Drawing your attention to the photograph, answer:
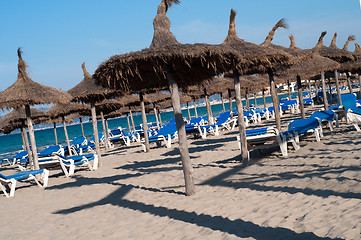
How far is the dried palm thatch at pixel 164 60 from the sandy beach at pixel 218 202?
1.76 m

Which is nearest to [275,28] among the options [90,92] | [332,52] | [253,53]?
[253,53]

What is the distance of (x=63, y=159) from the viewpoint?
8.20m

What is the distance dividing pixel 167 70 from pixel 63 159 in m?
4.91

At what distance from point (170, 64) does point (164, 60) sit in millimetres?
392

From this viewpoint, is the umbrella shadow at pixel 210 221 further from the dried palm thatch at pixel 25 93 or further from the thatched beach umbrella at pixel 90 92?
the thatched beach umbrella at pixel 90 92

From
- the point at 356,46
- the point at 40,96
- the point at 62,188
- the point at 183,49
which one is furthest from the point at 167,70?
the point at 356,46

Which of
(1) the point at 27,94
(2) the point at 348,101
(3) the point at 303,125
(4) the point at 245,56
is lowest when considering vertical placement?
(3) the point at 303,125

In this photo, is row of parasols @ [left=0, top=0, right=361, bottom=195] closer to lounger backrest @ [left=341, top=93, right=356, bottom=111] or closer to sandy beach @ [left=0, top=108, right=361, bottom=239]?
sandy beach @ [left=0, top=108, right=361, bottom=239]

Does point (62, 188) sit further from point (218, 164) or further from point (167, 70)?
point (167, 70)

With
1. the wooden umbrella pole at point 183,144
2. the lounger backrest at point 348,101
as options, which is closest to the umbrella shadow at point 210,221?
the wooden umbrella pole at point 183,144

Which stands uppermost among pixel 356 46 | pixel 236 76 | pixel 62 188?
pixel 356 46

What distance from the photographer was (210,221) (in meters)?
3.34

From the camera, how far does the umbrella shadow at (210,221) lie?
261 centimetres

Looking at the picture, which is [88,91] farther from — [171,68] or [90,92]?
[171,68]
